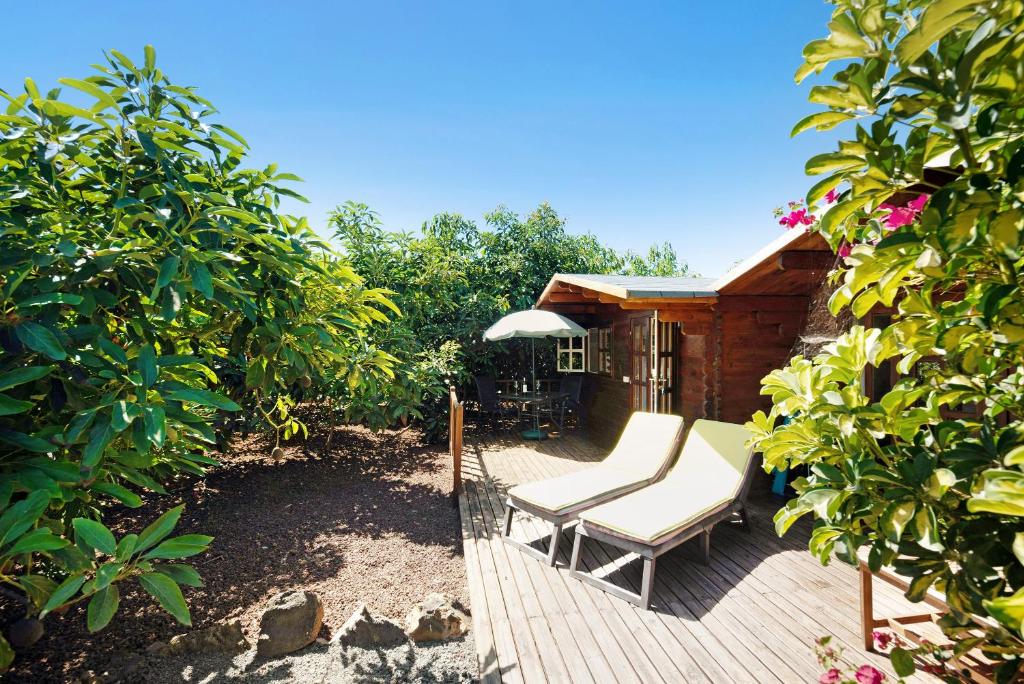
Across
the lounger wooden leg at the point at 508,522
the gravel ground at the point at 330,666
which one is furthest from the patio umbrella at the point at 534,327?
the gravel ground at the point at 330,666

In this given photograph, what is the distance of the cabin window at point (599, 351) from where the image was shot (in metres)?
9.66

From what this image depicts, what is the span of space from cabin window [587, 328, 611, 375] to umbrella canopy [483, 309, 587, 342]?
52.1 inches

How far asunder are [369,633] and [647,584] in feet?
6.31

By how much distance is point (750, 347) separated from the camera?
5.73 m

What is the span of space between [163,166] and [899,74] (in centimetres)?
210

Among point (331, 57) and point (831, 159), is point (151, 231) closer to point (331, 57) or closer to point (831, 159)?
point (831, 159)

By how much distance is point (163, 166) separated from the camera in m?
1.60

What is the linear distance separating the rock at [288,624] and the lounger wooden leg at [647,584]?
7.38ft

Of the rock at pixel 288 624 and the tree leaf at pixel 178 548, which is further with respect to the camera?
the rock at pixel 288 624

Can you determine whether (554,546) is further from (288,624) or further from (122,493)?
(122,493)

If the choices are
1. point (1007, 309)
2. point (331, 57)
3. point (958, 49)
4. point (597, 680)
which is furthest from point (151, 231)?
point (331, 57)

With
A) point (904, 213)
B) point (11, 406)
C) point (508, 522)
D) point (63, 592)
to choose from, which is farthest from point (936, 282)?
point (508, 522)

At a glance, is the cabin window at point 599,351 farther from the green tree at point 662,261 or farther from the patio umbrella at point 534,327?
the green tree at point 662,261

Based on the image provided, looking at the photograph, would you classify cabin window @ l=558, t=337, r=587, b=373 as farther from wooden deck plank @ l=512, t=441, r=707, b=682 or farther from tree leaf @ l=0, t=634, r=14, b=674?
tree leaf @ l=0, t=634, r=14, b=674
